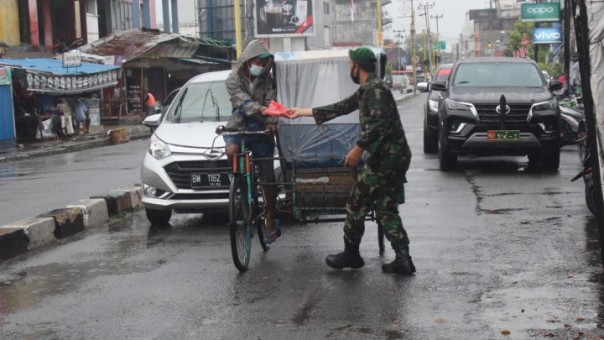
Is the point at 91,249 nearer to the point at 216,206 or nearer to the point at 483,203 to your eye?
the point at 216,206

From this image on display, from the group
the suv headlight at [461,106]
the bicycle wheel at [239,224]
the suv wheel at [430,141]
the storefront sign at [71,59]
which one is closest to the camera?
the bicycle wheel at [239,224]

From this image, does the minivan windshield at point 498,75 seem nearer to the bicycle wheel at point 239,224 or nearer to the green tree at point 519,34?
the bicycle wheel at point 239,224

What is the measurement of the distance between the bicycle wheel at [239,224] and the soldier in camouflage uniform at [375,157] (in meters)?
0.84

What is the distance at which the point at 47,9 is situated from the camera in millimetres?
40812

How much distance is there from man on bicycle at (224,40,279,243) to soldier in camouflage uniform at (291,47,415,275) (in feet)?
3.00

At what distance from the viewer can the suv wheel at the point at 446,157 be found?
1538 cm

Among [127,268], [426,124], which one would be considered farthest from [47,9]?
[127,268]

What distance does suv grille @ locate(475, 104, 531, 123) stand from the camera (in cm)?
1490

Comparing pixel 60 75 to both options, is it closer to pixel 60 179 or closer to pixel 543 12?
pixel 60 179

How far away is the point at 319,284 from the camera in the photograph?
7254 mm

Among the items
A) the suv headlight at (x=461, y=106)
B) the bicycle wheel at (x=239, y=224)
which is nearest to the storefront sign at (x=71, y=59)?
the suv headlight at (x=461, y=106)

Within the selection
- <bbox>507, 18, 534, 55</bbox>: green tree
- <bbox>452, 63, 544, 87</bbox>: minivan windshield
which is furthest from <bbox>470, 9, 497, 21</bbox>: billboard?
<bbox>452, 63, 544, 87</bbox>: minivan windshield

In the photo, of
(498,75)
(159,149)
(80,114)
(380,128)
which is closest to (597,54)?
(380,128)

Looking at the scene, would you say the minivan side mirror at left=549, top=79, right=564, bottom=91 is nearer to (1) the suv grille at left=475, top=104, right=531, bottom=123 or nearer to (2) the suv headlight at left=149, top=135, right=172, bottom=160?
(1) the suv grille at left=475, top=104, right=531, bottom=123
